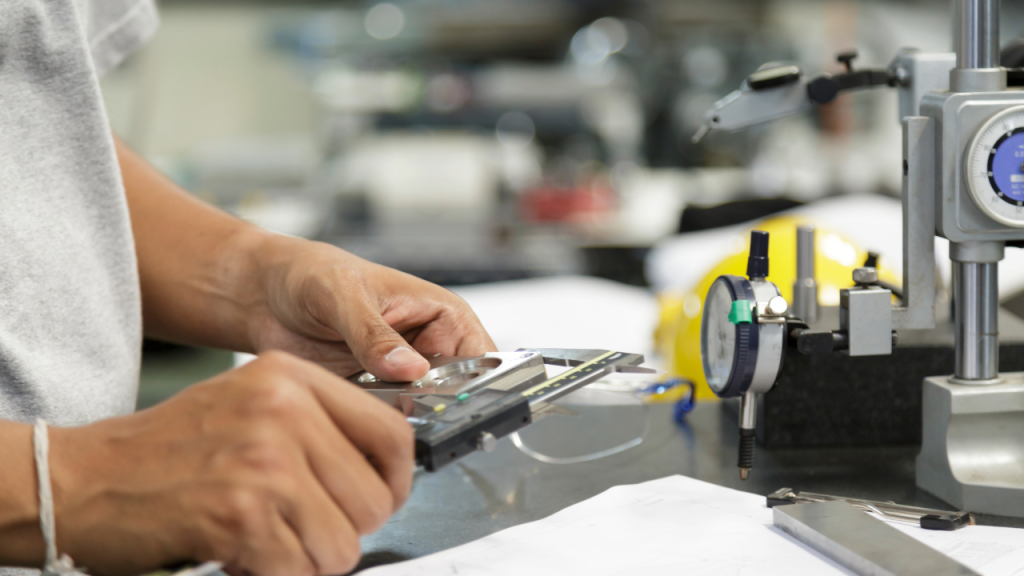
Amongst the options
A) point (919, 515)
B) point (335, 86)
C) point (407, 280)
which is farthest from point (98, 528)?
point (335, 86)

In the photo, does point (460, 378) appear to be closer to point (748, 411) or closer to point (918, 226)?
point (748, 411)

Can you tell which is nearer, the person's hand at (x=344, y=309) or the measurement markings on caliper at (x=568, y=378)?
the measurement markings on caliper at (x=568, y=378)

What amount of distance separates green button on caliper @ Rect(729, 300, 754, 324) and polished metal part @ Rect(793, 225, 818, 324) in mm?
157

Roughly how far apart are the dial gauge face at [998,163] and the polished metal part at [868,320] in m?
0.08

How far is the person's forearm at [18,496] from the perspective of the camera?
1.30 ft

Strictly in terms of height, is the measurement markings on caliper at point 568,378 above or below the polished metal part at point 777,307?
below

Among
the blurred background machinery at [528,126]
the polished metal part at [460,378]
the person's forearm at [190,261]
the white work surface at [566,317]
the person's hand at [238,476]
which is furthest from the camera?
the blurred background machinery at [528,126]

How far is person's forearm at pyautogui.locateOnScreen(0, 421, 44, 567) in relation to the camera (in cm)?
40

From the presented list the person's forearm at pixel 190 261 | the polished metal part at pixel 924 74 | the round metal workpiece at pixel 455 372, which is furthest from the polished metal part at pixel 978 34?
the person's forearm at pixel 190 261

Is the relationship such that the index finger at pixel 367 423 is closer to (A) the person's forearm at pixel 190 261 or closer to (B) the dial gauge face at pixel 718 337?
(B) the dial gauge face at pixel 718 337

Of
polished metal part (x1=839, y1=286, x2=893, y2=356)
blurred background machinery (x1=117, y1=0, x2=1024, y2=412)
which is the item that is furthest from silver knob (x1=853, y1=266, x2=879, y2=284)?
blurred background machinery (x1=117, y1=0, x2=1024, y2=412)

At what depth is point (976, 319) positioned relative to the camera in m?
0.58

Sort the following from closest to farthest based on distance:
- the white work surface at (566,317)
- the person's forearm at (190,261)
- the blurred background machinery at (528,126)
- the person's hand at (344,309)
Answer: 1. the person's hand at (344,309)
2. the person's forearm at (190,261)
3. the white work surface at (566,317)
4. the blurred background machinery at (528,126)

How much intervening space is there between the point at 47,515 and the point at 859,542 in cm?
42
